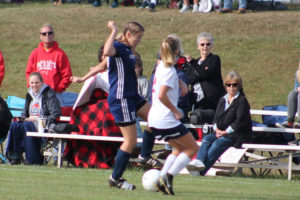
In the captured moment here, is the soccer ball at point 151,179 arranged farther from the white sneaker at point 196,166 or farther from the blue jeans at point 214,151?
the blue jeans at point 214,151

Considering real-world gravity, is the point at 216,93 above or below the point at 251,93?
above

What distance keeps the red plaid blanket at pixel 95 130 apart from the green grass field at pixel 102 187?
560mm

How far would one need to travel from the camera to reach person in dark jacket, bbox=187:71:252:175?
951cm

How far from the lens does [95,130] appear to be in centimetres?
1025

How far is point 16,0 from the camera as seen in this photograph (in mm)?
32156

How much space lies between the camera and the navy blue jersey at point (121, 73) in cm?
771

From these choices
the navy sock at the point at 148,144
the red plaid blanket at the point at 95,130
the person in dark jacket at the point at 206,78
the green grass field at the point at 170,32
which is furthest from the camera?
the green grass field at the point at 170,32

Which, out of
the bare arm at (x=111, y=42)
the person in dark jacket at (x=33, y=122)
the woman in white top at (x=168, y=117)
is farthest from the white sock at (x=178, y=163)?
the person in dark jacket at (x=33, y=122)

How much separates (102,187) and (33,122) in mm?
3118

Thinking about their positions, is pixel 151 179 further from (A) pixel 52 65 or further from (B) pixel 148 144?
(A) pixel 52 65

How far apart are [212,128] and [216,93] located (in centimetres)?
66

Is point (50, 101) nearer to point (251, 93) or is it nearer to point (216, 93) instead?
Answer: point (216, 93)

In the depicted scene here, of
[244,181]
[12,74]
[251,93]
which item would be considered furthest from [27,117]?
[12,74]

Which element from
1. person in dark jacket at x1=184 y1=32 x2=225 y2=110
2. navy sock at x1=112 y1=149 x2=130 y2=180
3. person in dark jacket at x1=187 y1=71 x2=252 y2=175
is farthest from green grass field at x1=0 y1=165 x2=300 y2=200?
person in dark jacket at x1=184 y1=32 x2=225 y2=110
